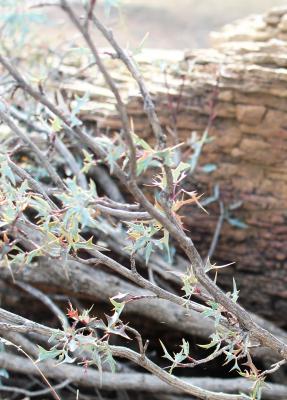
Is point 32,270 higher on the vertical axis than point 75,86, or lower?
lower

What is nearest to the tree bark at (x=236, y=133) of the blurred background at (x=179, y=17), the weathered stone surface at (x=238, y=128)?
the weathered stone surface at (x=238, y=128)

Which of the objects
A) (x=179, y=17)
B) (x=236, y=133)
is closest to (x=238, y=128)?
(x=236, y=133)

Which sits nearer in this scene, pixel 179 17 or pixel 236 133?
pixel 236 133

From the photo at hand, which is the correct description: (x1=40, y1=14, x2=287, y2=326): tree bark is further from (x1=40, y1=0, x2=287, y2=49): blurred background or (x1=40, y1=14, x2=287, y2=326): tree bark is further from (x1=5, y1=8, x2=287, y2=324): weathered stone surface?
(x1=40, y1=0, x2=287, y2=49): blurred background

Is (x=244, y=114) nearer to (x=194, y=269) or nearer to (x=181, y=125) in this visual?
(x=181, y=125)

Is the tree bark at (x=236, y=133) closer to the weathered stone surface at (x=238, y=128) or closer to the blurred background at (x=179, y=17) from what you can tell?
the weathered stone surface at (x=238, y=128)

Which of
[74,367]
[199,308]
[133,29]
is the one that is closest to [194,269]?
[199,308]

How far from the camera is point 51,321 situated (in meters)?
2.97

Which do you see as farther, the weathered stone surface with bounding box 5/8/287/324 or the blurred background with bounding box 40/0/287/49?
the blurred background with bounding box 40/0/287/49

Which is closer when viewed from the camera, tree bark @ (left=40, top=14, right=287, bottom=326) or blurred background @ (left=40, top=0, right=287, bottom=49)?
tree bark @ (left=40, top=14, right=287, bottom=326)

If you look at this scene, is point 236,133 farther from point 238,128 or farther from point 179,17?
point 179,17

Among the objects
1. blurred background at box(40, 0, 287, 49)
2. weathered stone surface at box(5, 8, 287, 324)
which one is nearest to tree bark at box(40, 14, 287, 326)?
weathered stone surface at box(5, 8, 287, 324)

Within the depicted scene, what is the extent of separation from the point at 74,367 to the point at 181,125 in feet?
3.18

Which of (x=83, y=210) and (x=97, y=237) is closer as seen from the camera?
(x=83, y=210)
